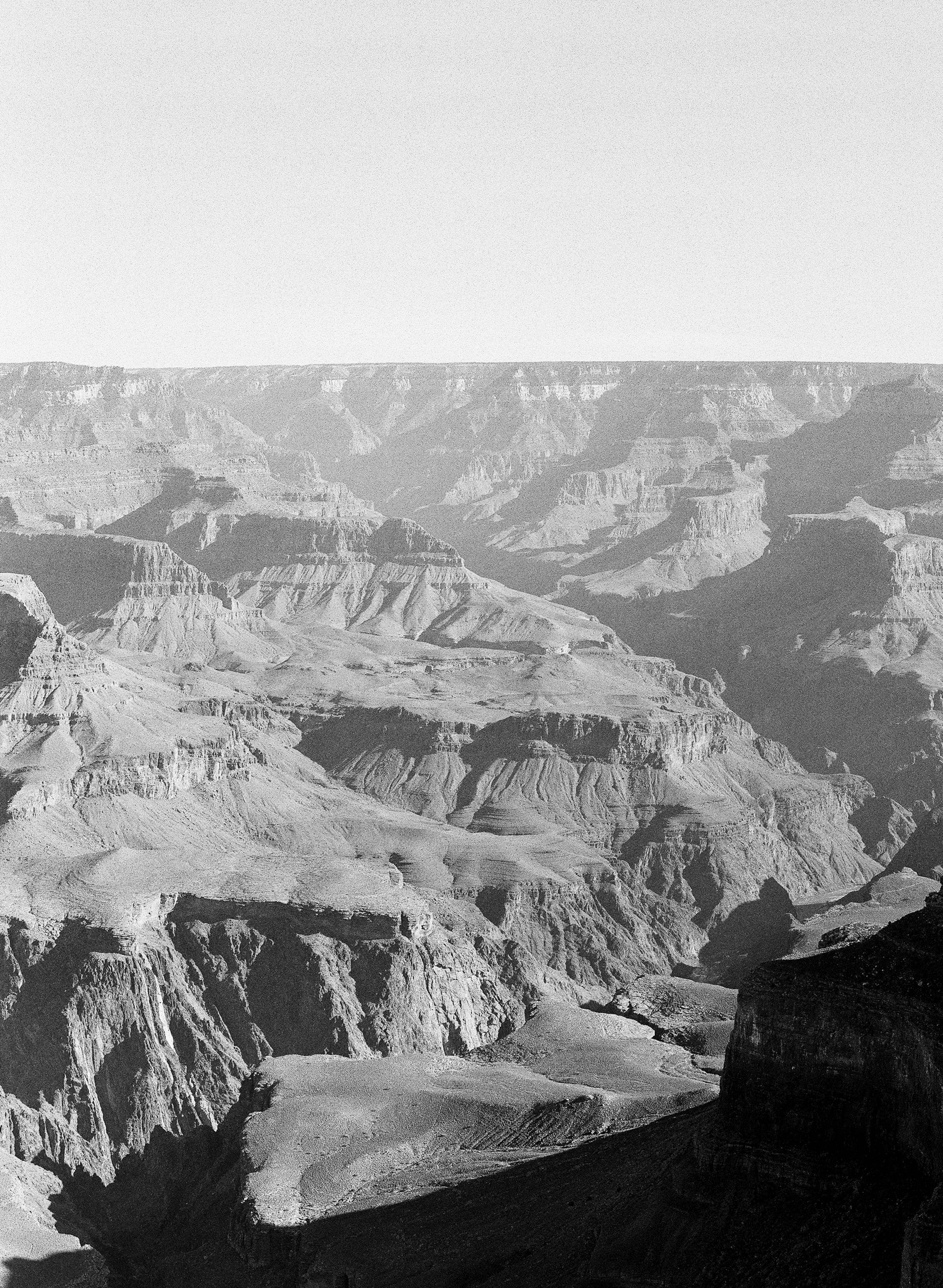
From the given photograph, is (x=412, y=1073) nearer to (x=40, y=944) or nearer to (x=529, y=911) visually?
(x=40, y=944)

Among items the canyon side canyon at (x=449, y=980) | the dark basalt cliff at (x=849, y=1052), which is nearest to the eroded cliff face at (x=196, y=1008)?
the canyon side canyon at (x=449, y=980)

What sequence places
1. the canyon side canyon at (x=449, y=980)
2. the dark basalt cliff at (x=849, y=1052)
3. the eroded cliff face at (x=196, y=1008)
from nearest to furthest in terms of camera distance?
the dark basalt cliff at (x=849, y=1052), the canyon side canyon at (x=449, y=980), the eroded cliff face at (x=196, y=1008)

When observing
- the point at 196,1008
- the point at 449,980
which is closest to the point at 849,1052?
the point at 449,980

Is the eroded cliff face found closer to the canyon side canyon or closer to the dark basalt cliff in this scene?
the canyon side canyon

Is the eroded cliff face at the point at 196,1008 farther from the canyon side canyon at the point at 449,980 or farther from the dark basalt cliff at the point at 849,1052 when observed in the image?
the dark basalt cliff at the point at 849,1052

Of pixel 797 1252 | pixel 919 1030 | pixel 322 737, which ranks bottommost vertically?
pixel 797 1252

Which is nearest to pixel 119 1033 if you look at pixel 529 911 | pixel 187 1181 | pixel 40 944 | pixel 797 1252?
pixel 40 944

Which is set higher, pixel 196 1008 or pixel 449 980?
pixel 449 980

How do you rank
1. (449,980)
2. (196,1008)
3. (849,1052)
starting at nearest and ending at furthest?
1. (849,1052)
2. (196,1008)
3. (449,980)

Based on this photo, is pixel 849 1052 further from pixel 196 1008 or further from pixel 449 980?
pixel 196 1008

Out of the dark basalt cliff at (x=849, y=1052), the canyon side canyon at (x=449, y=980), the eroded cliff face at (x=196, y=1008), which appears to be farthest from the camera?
the eroded cliff face at (x=196, y=1008)

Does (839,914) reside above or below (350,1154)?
above
